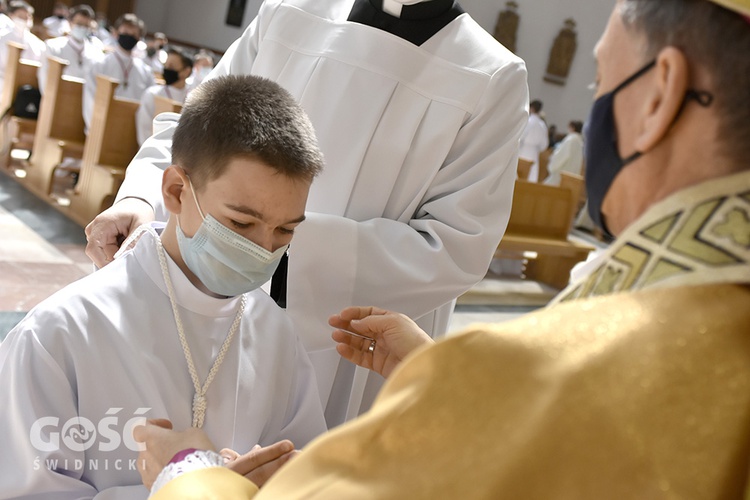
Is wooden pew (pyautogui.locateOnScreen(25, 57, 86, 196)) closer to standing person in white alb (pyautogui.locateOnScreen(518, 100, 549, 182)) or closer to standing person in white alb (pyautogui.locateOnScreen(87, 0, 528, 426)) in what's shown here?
standing person in white alb (pyautogui.locateOnScreen(87, 0, 528, 426))

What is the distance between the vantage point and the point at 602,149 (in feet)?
3.16

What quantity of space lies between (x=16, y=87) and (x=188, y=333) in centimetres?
829

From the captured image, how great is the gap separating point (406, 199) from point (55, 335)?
3.49 feet

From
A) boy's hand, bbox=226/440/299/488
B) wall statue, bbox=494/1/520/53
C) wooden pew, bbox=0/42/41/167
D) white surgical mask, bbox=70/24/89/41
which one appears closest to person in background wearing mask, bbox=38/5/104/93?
white surgical mask, bbox=70/24/89/41

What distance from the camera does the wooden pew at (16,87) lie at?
906cm

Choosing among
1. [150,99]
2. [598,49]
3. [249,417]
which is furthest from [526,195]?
[598,49]

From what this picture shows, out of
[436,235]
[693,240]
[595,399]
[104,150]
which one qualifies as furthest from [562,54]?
[595,399]

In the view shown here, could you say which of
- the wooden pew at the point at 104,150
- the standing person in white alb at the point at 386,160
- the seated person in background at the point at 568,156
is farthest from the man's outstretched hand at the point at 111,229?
the seated person in background at the point at 568,156

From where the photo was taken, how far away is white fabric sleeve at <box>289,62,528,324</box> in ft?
7.43

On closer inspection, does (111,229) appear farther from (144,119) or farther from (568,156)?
(568,156)

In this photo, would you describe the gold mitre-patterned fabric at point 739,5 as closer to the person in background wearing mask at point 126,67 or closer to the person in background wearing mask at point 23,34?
the person in background wearing mask at point 126,67

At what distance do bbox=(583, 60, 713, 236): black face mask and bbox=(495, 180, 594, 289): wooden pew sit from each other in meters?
7.32

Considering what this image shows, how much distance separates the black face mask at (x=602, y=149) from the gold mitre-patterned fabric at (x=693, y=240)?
88 mm

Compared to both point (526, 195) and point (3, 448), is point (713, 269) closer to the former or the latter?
point (3, 448)
